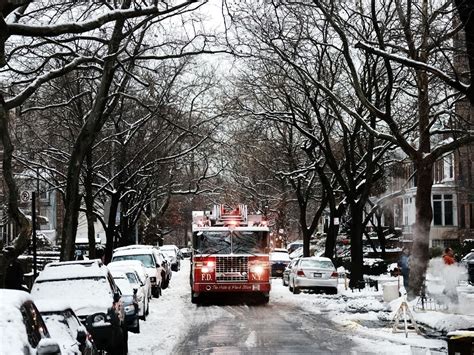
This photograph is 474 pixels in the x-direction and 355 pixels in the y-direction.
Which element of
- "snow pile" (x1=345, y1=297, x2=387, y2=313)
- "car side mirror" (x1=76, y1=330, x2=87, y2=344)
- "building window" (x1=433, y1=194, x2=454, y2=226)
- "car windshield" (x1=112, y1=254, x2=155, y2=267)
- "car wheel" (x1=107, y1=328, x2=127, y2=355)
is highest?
"building window" (x1=433, y1=194, x2=454, y2=226)

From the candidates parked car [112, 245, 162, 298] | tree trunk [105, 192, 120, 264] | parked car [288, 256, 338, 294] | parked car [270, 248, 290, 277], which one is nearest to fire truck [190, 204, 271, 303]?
parked car [112, 245, 162, 298]

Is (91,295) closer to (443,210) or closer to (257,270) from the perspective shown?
(257,270)

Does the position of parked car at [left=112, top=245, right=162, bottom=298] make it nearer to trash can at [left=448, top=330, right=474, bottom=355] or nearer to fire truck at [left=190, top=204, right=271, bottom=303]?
fire truck at [left=190, top=204, right=271, bottom=303]

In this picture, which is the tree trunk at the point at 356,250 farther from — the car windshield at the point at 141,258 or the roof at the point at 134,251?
the roof at the point at 134,251

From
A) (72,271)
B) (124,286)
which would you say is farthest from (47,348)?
(124,286)

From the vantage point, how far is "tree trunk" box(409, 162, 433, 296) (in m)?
23.5

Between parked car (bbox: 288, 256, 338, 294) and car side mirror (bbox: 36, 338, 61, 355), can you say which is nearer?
car side mirror (bbox: 36, 338, 61, 355)

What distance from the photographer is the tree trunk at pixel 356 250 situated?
104ft

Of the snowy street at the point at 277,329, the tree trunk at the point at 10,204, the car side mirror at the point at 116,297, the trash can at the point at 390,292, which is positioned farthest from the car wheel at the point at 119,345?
the trash can at the point at 390,292

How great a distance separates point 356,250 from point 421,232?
353 inches

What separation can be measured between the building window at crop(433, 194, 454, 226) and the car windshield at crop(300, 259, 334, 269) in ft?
109

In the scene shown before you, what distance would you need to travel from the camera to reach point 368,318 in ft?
68.4

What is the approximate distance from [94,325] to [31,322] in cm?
565

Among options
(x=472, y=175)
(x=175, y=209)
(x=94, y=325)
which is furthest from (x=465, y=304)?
(x=175, y=209)
